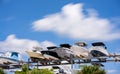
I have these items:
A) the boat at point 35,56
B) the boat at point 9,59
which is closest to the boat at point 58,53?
the boat at point 35,56

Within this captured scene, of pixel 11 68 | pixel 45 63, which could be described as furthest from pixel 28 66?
pixel 11 68

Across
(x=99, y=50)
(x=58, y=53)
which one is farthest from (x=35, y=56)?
(x=99, y=50)

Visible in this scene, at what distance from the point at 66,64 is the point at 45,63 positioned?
8.93ft

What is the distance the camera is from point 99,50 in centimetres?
3891

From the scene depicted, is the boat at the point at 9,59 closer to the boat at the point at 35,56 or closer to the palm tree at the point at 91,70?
the boat at the point at 35,56

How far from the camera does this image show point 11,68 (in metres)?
46.4

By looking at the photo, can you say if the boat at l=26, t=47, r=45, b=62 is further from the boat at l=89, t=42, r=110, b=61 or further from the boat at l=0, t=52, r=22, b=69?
the boat at l=89, t=42, r=110, b=61

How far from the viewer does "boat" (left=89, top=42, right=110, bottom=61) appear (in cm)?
3834

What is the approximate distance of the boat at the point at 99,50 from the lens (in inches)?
1510

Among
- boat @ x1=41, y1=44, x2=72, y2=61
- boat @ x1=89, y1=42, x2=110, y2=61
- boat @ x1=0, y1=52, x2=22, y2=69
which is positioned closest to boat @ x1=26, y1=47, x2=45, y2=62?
boat @ x1=41, y1=44, x2=72, y2=61

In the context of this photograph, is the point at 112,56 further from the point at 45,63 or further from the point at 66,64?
the point at 45,63

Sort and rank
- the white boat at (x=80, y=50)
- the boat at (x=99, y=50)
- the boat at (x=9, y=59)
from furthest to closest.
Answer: the boat at (x=9, y=59)
the white boat at (x=80, y=50)
the boat at (x=99, y=50)

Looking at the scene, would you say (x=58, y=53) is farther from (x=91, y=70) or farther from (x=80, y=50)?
(x=91, y=70)

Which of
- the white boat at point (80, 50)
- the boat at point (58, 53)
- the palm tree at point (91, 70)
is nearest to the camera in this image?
Result: the palm tree at point (91, 70)
